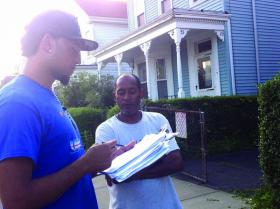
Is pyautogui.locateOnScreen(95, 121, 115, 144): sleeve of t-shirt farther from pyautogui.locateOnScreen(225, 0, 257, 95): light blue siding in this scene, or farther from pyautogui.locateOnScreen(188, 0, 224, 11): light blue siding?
pyautogui.locateOnScreen(188, 0, 224, 11): light blue siding

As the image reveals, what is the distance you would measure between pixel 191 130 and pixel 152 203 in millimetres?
7777

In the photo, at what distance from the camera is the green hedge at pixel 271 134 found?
5.15 meters

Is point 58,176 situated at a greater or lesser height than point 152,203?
greater

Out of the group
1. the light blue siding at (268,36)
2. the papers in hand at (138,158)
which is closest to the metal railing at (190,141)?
the light blue siding at (268,36)

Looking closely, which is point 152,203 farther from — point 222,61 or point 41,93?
point 222,61

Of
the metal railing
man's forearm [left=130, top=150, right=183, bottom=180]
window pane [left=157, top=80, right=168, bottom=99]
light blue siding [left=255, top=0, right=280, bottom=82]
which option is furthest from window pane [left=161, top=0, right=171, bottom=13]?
man's forearm [left=130, top=150, right=183, bottom=180]

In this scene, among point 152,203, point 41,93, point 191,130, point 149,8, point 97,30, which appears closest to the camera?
point 41,93

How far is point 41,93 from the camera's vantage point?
182 centimetres

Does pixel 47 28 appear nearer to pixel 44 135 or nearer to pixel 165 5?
pixel 44 135

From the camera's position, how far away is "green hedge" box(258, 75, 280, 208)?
515 cm

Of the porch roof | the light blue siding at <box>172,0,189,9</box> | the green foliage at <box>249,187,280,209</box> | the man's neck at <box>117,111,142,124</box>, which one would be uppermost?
the light blue siding at <box>172,0,189,9</box>

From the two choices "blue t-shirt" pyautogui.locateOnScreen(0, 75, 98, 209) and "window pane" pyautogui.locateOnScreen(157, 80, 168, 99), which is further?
"window pane" pyautogui.locateOnScreen(157, 80, 168, 99)

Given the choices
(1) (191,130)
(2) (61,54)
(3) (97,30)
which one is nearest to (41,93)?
(2) (61,54)

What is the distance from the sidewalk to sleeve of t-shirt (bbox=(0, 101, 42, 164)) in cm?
445
